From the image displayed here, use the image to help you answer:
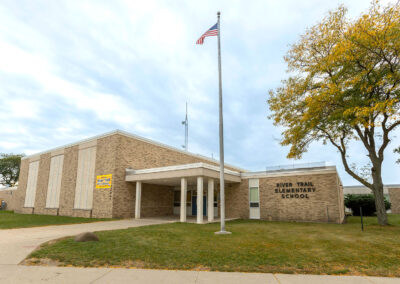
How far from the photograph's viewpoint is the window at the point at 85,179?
75.7 feet

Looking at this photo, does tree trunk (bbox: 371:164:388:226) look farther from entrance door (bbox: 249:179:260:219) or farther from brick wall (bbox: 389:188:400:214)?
brick wall (bbox: 389:188:400:214)

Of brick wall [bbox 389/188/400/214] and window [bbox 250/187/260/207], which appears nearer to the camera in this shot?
window [bbox 250/187/260/207]

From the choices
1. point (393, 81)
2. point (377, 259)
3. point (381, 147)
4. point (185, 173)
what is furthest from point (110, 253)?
point (381, 147)

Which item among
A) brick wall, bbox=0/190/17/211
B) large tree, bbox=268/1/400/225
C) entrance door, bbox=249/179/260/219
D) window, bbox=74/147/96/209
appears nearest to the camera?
large tree, bbox=268/1/400/225

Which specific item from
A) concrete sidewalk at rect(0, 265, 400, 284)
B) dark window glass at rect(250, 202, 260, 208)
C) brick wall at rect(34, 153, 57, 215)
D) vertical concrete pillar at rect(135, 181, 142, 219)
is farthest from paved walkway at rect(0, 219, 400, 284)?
brick wall at rect(34, 153, 57, 215)

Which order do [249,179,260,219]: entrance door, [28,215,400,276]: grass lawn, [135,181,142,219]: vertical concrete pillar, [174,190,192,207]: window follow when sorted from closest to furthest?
[28,215,400,276]: grass lawn, [135,181,142,219]: vertical concrete pillar, [249,179,260,219]: entrance door, [174,190,192,207]: window

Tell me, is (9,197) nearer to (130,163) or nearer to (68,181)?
(68,181)

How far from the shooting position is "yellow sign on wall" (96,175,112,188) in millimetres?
21234

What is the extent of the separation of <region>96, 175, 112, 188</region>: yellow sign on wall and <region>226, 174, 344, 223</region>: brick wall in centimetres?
1042

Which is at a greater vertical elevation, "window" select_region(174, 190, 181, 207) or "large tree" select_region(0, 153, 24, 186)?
"large tree" select_region(0, 153, 24, 186)

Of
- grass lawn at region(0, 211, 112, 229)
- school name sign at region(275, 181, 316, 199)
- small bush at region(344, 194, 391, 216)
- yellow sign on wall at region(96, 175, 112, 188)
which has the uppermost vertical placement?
yellow sign on wall at region(96, 175, 112, 188)

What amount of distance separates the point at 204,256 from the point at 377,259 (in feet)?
16.0

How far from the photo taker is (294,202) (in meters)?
19.9

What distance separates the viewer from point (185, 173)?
17797mm
